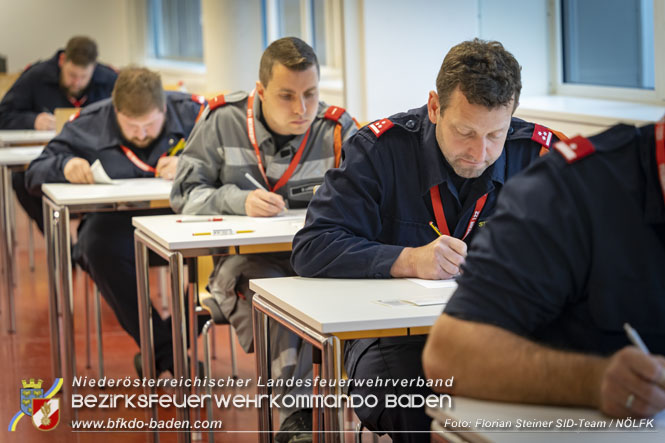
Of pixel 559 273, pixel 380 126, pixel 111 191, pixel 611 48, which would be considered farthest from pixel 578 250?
pixel 611 48

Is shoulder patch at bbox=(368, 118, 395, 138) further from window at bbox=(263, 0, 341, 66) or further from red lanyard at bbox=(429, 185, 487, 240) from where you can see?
window at bbox=(263, 0, 341, 66)

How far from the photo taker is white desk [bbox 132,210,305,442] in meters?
2.63

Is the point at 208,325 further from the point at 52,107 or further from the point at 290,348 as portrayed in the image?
the point at 52,107

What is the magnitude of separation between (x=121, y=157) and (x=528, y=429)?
3.03m

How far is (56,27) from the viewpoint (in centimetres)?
1069

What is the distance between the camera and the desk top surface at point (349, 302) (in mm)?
1767

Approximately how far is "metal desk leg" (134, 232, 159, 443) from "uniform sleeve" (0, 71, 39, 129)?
11.0 feet

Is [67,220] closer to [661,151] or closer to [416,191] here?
[416,191]

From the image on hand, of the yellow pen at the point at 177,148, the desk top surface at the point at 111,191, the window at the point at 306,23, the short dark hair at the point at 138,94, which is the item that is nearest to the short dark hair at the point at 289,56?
the desk top surface at the point at 111,191

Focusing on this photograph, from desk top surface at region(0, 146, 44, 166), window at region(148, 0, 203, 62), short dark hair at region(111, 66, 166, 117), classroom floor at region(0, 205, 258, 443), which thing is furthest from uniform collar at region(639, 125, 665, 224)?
window at region(148, 0, 203, 62)

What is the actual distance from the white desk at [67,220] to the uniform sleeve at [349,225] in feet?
4.24

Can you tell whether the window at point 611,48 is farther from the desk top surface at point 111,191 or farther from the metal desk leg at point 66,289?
the metal desk leg at point 66,289

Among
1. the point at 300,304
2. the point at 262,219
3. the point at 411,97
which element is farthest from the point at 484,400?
the point at 411,97

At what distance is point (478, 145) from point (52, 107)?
4.73 meters
